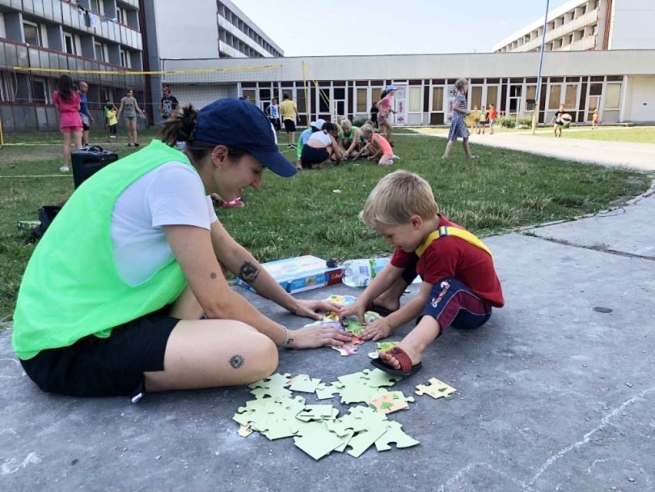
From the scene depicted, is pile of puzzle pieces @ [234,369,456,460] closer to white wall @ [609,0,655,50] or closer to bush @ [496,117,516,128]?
bush @ [496,117,516,128]

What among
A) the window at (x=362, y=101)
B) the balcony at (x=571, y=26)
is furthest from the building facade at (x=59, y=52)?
the balcony at (x=571, y=26)

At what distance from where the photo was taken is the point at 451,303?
7.97ft

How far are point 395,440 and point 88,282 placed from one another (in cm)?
125

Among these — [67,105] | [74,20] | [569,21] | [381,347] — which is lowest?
[381,347]

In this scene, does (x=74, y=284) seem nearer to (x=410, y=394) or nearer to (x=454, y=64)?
(x=410, y=394)

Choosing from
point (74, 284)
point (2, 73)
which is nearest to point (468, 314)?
point (74, 284)

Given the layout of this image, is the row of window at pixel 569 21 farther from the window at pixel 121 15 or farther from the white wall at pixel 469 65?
the window at pixel 121 15

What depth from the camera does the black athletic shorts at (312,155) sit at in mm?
10102

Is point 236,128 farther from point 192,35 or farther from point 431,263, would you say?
point 192,35

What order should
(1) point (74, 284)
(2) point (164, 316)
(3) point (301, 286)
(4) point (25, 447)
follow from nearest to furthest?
(4) point (25, 447) < (1) point (74, 284) < (2) point (164, 316) < (3) point (301, 286)

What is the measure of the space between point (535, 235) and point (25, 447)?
3975mm

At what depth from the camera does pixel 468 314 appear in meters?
2.53

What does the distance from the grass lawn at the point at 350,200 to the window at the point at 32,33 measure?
19419 mm

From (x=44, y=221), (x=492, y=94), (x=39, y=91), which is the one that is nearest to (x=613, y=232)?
(x=44, y=221)
